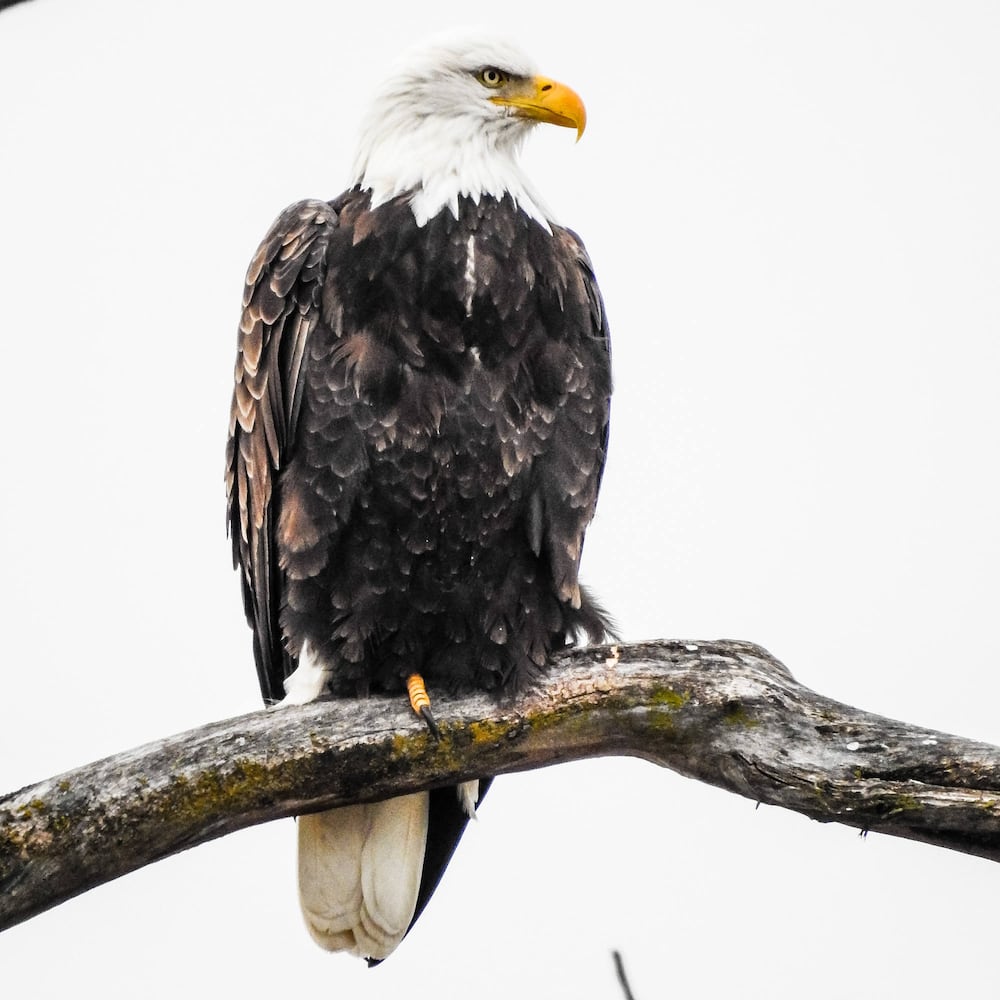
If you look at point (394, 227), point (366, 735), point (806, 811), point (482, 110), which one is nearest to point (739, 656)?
point (806, 811)

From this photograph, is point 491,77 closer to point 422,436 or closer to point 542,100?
point 542,100

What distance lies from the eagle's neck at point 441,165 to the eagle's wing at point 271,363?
22cm

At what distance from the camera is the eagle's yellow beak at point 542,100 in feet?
15.1

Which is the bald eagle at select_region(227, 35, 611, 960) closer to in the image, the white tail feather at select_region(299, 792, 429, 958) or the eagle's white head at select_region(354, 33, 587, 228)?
the eagle's white head at select_region(354, 33, 587, 228)

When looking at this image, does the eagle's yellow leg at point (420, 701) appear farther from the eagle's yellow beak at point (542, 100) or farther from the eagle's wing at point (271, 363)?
the eagle's yellow beak at point (542, 100)

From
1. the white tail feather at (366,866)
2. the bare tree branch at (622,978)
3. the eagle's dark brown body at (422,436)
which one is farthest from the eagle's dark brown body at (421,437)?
the bare tree branch at (622,978)

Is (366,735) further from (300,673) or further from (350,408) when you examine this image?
(350,408)

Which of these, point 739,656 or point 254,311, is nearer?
point 739,656

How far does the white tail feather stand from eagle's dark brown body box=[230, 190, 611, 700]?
61 centimetres

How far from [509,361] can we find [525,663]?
0.88 metres

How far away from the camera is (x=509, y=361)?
4.22m

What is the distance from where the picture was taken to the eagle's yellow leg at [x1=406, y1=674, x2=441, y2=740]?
158 inches

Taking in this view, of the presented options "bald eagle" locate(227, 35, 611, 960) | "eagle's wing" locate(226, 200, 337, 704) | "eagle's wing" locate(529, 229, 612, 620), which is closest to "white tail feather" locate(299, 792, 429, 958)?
"bald eagle" locate(227, 35, 611, 960)

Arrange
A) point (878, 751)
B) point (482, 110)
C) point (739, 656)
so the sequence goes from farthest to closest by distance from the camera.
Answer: point (482, 110), point (739, 656), point (878, 751)
